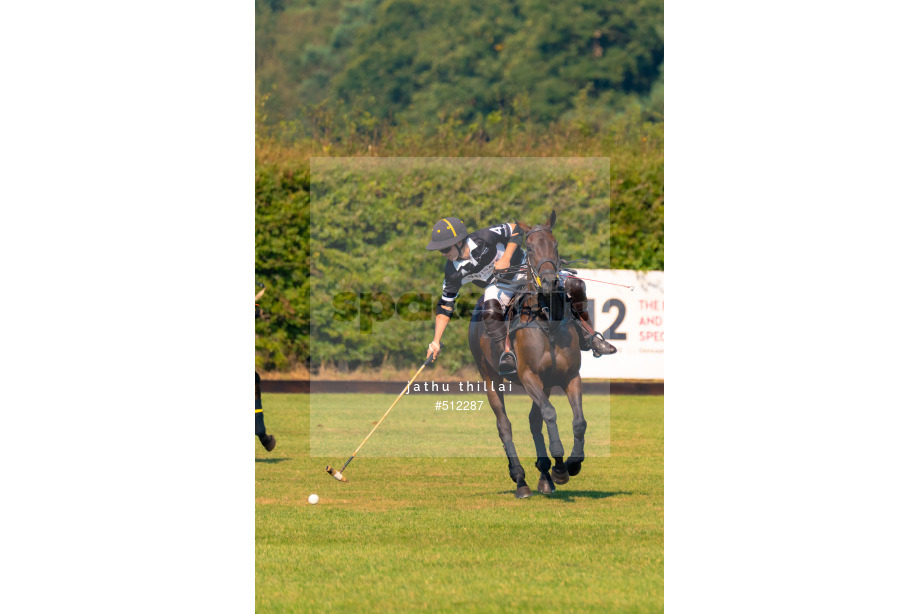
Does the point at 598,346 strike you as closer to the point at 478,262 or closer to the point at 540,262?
the point at 478,262

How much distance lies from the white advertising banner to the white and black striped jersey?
9676mm

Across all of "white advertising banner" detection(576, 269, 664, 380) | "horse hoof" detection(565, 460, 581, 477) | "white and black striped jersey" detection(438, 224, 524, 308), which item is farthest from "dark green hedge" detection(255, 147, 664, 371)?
"horse hoof" detection(565, 460, 581, 477)

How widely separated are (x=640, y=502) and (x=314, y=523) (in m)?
3.20

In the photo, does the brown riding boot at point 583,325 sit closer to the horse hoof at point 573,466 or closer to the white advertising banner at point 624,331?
the horse hoof at point 573,466

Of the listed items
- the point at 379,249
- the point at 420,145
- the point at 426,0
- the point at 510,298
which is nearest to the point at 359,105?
the point at 426,0

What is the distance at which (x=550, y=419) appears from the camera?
10.5 metres

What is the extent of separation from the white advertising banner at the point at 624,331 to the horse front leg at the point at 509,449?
32.6 feet

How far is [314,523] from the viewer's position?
393 inches

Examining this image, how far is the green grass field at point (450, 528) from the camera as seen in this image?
7.52 meters

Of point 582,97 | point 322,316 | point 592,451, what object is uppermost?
point 582,97

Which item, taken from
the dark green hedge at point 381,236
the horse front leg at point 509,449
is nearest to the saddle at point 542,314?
the horse front leg at point 509,449

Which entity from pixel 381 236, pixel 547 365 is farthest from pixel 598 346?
pixel 381 236

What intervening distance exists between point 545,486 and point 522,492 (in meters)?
0.33

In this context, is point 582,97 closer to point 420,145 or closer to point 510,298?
point 420,145
